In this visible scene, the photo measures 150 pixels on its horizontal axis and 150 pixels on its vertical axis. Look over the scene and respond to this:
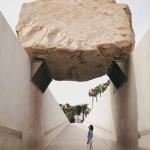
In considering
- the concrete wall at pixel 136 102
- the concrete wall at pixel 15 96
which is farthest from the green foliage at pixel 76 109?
the concrete wall at pixel 15 96

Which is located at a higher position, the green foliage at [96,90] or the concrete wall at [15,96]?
the green foliage at [96,90]

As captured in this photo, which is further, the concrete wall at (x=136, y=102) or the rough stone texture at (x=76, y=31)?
the rough stone texture at (x=76, y=31)

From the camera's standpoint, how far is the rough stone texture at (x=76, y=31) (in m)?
9.95

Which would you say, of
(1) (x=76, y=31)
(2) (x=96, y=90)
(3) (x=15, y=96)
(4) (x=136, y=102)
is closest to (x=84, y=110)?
(2) (x=96, y=90)

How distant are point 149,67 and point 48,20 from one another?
4.05 metres

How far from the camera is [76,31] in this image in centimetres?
1011

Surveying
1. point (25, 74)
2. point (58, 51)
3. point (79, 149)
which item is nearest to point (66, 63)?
point (58, 51)

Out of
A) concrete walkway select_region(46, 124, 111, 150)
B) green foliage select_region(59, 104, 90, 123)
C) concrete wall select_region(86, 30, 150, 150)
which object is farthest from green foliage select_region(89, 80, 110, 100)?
concrete wall select_region(86, 30, 150, 150)

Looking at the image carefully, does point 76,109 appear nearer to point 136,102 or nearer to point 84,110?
point 84,110

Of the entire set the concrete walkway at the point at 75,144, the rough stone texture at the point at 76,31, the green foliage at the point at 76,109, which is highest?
the green foliage at the point at 76,109

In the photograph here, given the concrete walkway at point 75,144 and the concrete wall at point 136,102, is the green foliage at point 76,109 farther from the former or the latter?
the concrete wall at point 136,102

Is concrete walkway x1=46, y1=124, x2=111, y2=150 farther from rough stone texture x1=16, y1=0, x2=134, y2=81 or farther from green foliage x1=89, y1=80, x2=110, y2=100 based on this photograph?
green foliage x1=89, y1=80, x2=110, y2=100

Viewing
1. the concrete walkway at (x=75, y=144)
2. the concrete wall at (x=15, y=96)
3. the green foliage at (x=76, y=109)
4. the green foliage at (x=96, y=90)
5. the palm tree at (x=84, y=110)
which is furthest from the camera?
the palm tree at (x=84, y=110)

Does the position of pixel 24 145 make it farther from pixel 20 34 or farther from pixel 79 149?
pixel 79 149
